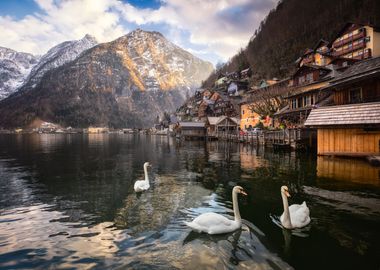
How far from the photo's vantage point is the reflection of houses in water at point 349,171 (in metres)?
18.6

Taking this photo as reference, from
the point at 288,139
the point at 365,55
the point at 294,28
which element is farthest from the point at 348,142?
the point at 294,28

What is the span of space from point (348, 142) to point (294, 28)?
98722 mm

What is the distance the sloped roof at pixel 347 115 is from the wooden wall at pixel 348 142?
4.87ft

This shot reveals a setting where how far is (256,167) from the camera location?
2595 centimetres

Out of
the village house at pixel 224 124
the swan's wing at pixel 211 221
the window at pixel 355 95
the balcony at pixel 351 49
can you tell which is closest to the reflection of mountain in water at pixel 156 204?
the swan's wing at pixel 211 221

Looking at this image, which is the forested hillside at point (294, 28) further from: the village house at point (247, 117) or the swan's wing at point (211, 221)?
the swan's wing at point (211, 221)

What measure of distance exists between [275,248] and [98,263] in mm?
5855

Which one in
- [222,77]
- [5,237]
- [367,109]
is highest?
[222,77]

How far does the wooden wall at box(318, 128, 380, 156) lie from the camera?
26.1 metres

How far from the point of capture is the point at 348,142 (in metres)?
27.9

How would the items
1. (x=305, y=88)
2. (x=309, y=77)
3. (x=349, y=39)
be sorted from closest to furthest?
1. (x=309, y=77)
2. (x=305, y=88)
3. (x=349, y=39)

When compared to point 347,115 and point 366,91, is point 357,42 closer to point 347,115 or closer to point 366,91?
point 366,91

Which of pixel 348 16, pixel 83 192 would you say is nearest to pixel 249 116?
pixel 348 16

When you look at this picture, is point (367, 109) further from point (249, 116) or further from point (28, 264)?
point (249, 116)
